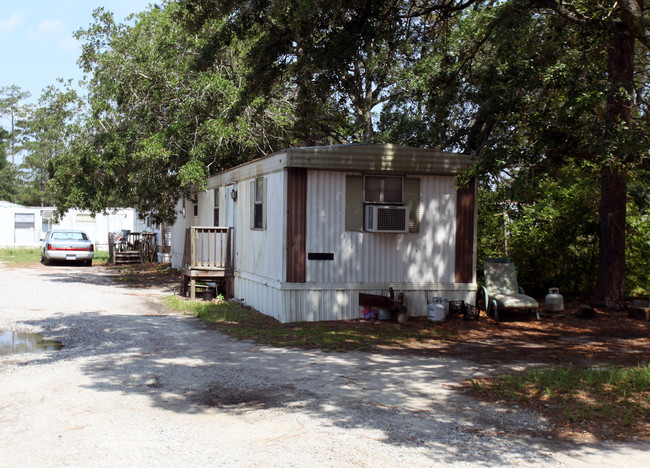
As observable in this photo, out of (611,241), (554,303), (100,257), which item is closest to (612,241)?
(611,241)

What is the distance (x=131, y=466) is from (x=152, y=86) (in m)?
12.6

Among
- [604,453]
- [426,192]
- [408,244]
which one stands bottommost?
[604,453]

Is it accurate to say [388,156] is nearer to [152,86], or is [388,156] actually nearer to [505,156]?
[505,156]

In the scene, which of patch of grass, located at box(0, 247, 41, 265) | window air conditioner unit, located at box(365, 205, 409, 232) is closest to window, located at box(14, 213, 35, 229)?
patch of grass, located at box(0, 247, 41, 265)

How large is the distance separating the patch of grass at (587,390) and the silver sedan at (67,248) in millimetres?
20442

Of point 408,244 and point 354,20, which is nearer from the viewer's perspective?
point 354,20

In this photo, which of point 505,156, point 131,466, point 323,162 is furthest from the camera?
point 323,162

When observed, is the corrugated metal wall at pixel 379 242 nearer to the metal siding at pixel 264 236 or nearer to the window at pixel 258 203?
the metal siding at pixel 264 236

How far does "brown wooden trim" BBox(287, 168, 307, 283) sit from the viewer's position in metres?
10.3

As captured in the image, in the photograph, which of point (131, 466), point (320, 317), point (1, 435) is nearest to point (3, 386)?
point (1, 435)

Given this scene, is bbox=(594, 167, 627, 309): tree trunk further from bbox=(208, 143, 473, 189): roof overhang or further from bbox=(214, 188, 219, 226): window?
bbox=(214, 188, 219, 226): window

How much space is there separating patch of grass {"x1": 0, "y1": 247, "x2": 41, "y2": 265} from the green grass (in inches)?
872

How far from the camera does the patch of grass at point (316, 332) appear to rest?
28.5 ft

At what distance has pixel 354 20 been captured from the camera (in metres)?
9.62
